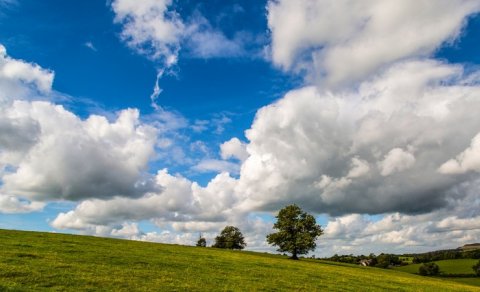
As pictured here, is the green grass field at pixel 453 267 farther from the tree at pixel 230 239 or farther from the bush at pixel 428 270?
the tree at pixel 230 239

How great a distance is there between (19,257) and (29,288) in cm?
1274

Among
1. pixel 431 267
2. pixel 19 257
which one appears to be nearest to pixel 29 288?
Result: pixel 19 257

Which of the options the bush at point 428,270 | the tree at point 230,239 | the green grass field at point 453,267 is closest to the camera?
the tree at point 230,239

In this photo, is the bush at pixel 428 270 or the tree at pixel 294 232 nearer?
the tree at pixel 294 232

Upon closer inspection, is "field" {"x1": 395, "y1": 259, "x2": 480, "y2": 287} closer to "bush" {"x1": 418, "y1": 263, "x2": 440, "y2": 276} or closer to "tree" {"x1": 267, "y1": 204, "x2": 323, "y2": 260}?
"bush" {"x1": 418, "y1": 263, "x2": 440, "y2": 276}

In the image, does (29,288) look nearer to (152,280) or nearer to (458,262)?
(152,280)

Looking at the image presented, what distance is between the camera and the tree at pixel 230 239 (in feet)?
411

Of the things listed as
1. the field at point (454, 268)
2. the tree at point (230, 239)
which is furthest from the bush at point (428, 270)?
the tree at point (230, 239)

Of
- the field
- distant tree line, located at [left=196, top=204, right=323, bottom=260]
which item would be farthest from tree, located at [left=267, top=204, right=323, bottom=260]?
the field

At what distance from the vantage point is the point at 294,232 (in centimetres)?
8025

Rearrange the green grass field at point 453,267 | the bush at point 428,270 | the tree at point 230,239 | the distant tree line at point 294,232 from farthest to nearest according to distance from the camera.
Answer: the green grass field at point 453,267, the bush at point 428,270, the tree at point 230,239, the distant tree line at point 294,232

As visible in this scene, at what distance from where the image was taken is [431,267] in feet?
503

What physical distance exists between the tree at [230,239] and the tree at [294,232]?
46720 mm

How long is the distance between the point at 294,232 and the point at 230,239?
49285mm
